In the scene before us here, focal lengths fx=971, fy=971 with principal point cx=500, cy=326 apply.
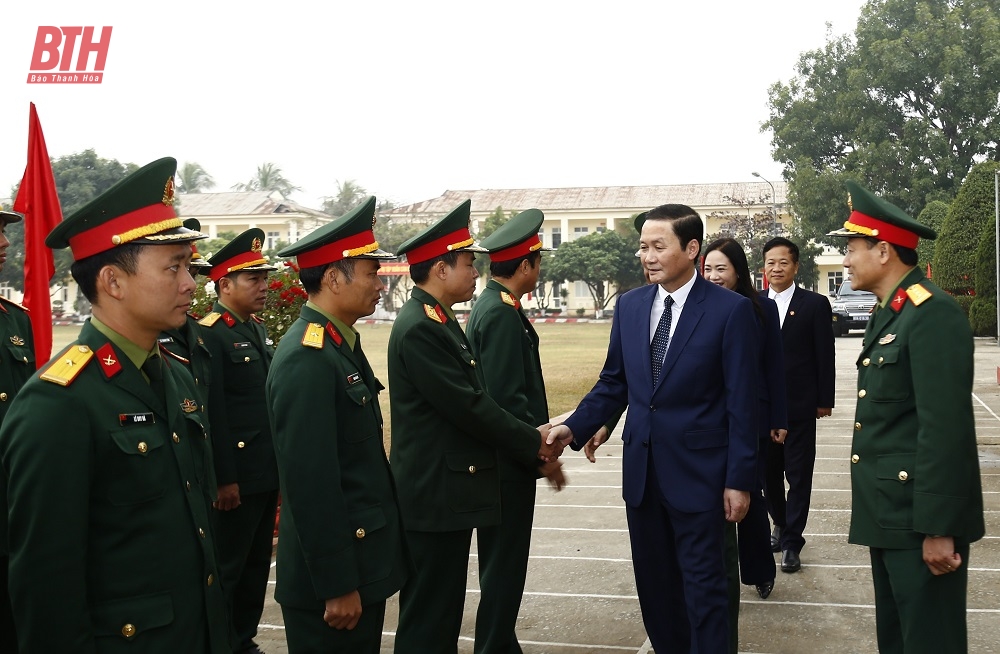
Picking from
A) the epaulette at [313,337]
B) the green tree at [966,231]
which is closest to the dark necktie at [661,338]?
the epaulette at [313,337]

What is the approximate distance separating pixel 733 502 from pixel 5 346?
269 cm

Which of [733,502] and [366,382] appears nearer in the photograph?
[366,382]

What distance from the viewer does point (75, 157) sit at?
53.2 m

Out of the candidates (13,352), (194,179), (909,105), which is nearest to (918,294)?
(13,352)

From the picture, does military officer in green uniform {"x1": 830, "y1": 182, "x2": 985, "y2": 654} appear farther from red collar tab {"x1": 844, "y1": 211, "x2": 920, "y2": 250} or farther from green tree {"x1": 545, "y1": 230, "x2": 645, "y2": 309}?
green tree {"x1": 545, "y1": 230, "x2": 645, "y2": 309}

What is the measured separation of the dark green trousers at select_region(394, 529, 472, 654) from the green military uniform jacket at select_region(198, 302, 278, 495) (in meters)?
1.31

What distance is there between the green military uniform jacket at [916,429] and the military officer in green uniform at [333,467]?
1.62 m

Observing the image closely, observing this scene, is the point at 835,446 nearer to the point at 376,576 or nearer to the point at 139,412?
the point at 376,576

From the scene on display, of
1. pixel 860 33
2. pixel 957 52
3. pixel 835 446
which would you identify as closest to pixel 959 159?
pixel 957 52

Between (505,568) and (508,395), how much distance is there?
718 mm

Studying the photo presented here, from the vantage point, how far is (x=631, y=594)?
5.08m

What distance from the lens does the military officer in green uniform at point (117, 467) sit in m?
1.97

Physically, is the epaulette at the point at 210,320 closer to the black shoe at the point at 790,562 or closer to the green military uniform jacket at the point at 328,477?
the green military uniform jacket at the point at 328,477

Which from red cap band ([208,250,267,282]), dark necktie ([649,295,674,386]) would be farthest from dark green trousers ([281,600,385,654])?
red cap band ([208,250,267,282])
